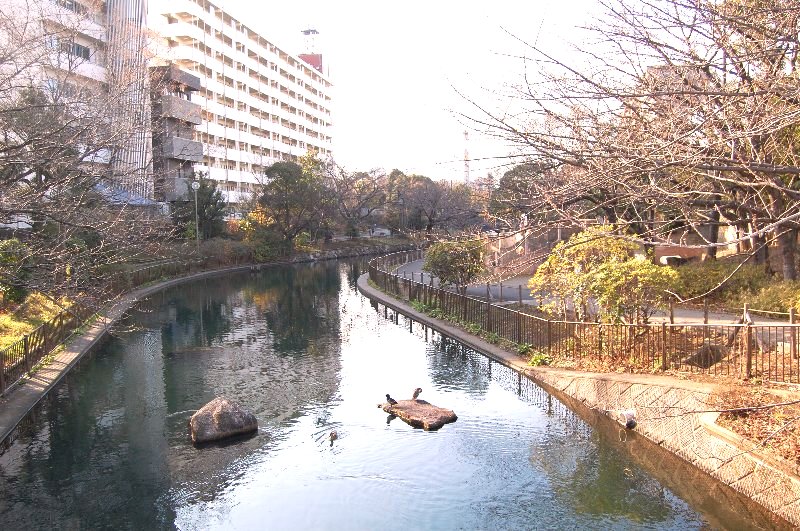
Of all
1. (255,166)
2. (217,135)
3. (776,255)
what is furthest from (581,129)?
(255,166)

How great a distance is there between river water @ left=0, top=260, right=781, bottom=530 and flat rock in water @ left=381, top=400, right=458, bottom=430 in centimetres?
17

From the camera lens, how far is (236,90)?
221 feet

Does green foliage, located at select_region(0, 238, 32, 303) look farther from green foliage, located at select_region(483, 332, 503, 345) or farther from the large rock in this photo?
green foliage, located at select_region(483, 332, 503, 345)

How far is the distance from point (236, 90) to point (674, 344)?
61.4 m

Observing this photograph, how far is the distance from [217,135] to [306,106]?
25.8m

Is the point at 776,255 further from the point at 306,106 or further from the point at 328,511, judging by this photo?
the point at 306,106

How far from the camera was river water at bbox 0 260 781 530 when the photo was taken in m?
8.84

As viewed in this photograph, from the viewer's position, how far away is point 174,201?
44.7 metres

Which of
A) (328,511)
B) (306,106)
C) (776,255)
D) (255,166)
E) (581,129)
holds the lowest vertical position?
(328,511)

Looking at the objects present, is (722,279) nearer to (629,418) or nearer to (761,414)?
(629,418)

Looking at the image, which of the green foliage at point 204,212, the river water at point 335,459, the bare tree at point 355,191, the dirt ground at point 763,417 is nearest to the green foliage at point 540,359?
the river water at point 335,459

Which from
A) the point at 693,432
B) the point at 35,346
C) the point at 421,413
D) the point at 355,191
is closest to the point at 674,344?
the point at 693,432

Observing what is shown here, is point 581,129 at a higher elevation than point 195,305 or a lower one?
higher

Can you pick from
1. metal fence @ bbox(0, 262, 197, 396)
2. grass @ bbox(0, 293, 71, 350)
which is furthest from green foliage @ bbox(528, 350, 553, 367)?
grass @ bbox(0, 293, 71, 350)
